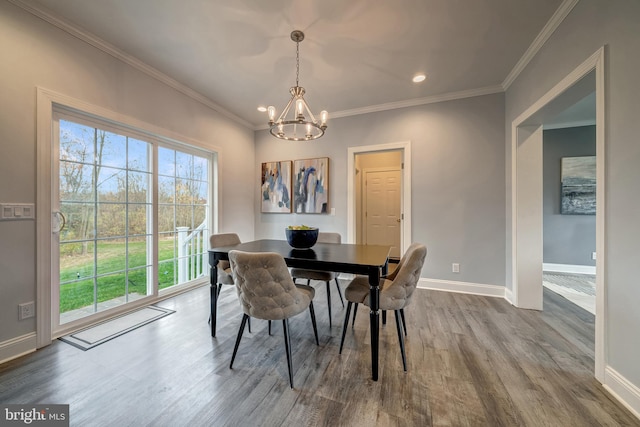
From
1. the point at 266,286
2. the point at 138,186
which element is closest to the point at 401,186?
the point at 266,286

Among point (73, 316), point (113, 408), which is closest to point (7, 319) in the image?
point (73, 316)

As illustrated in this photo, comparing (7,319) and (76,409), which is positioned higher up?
(7,319)

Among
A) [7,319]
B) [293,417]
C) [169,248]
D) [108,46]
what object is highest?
[108,46]

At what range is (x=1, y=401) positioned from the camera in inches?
52.3

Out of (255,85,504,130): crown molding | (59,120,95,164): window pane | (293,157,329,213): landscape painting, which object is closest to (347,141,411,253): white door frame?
(293,157,329,213): landscape painting

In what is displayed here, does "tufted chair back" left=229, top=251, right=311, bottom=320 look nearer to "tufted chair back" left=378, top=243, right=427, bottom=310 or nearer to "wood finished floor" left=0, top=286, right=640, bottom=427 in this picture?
"wood finished floor" left=0, top=286, right=640, bottom=427

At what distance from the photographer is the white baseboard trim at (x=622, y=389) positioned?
1.26 m

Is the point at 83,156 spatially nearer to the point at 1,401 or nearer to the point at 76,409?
the point at 1,401

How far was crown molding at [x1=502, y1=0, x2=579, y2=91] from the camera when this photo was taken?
5.79 feet

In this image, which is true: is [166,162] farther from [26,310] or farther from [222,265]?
[26,310]

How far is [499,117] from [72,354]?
191 inches

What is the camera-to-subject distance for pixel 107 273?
95.0 inches
